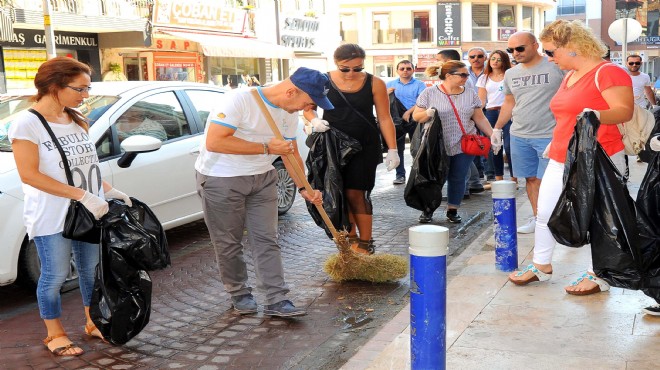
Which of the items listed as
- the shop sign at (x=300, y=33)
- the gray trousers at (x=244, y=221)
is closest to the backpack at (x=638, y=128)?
the gray trousers at (x=244, y=221)

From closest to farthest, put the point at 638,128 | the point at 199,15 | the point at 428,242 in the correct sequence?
the point at 428,242
the point at 638,128
the point at 199,15

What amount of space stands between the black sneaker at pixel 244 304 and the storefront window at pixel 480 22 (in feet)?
162

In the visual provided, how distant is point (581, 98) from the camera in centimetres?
469

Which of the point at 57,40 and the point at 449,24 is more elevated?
the point at 449,24

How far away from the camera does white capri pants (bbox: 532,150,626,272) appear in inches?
188

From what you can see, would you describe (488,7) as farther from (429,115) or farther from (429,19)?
(429,115)

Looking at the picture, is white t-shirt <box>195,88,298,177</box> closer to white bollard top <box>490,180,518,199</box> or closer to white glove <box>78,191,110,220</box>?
white glove <box>78,191,110,220</box>

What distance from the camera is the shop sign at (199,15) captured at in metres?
21.3

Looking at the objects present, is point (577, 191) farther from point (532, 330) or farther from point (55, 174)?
point (55, 174)

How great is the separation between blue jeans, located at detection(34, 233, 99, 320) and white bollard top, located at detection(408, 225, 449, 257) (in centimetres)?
209

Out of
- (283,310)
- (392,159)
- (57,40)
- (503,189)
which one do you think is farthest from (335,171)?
(57,40)

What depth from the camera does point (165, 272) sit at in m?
6.31

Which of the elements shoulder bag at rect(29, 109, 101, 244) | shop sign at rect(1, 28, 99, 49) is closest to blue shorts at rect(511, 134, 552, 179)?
shoulder bag at rect(29, 109, 101, 244)

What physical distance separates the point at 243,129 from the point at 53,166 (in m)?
1.12
